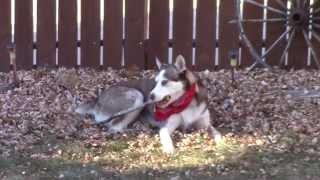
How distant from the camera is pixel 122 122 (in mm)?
7984

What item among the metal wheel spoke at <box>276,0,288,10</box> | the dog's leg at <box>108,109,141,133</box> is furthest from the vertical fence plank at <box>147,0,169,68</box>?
the dog's leg at <box>108,109,141,133</box>

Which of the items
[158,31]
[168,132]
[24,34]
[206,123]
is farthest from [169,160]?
[24,34]

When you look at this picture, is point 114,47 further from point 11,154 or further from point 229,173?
point 229,173

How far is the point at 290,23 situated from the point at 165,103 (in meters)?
3.29

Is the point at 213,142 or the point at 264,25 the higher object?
the point at 264,25

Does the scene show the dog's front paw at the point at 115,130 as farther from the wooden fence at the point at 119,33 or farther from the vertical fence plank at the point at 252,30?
the vertical fence plank at the point at 252,30

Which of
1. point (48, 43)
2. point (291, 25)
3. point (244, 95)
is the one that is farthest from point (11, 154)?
point (291, 25)

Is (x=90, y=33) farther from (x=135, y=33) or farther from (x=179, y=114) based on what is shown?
(x=179, y=114)

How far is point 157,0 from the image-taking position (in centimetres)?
1055

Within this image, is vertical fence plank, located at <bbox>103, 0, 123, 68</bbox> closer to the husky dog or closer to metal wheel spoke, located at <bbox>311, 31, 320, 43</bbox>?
the husky dog

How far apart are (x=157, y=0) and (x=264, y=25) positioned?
1.46 m

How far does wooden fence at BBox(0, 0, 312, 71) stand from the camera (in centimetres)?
1059

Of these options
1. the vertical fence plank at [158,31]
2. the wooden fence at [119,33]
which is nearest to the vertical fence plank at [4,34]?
the wooden fence at [119,33]

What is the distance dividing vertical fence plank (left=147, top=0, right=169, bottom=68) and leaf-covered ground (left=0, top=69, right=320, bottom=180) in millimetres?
1124
